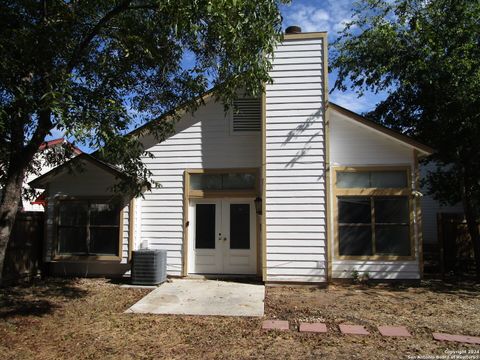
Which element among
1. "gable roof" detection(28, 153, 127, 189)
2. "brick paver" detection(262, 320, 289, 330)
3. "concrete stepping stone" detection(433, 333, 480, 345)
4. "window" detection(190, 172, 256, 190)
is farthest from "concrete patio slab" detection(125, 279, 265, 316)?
"gable roof" detection(28, 153, 127, 189)

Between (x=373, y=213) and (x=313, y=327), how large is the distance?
4.32m

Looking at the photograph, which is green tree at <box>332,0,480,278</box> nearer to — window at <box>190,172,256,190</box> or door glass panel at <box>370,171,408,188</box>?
door glass panel at <box>370,171,408,188</box>

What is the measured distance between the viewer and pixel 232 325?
687 cm

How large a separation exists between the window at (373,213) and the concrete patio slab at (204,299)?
8.20ft

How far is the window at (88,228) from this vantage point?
10.6 metres

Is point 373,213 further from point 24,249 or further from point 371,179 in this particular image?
point 24,249

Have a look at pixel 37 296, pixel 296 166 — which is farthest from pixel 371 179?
pixel 37 296

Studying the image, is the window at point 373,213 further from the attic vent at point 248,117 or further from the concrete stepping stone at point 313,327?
the concrete stepping stone at point 313,327

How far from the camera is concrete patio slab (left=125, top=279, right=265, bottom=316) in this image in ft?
25.3

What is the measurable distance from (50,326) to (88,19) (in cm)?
557

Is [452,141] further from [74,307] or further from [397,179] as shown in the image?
[74,307]

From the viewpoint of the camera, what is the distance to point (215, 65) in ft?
28.1

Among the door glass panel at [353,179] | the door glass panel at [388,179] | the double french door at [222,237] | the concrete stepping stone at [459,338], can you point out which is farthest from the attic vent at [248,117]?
the concrete stepping stone at [459,338]

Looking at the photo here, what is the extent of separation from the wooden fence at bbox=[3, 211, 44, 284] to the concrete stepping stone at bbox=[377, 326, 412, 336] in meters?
8.19
